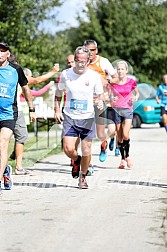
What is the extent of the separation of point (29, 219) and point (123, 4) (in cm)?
4289

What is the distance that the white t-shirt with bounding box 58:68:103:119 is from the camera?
10.2 m

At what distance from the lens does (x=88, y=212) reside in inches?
331

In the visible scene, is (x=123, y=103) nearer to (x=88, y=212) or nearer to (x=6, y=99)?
(x=6, y=99)

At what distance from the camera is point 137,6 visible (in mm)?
50656

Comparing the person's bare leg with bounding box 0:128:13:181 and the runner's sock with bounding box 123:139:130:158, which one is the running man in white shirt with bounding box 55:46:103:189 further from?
the runner's sock with bounding box 123:139:130:158

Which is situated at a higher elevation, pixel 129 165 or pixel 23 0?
pixel 23 0

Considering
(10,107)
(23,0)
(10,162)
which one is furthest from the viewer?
(23,0)

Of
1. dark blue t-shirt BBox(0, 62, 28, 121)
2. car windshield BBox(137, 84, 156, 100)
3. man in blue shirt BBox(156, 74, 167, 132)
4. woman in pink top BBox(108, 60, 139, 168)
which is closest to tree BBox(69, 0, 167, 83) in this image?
car windshield BBox(137, 84, 156, 100)

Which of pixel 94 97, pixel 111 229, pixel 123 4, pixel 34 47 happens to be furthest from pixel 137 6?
pixel 111 229

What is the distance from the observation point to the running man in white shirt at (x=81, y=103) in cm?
1024

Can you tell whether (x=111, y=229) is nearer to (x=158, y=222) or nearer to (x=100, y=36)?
(x=158, y=222)

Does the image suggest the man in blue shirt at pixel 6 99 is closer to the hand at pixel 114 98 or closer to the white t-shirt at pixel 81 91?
the white t-shirt at pixel 81 91

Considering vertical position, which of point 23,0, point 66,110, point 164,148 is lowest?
point 164,148

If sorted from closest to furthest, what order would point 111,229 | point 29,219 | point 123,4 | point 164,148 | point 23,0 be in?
point 111,229, point 29,219, point 164,148, point 23,0, point 123,4
